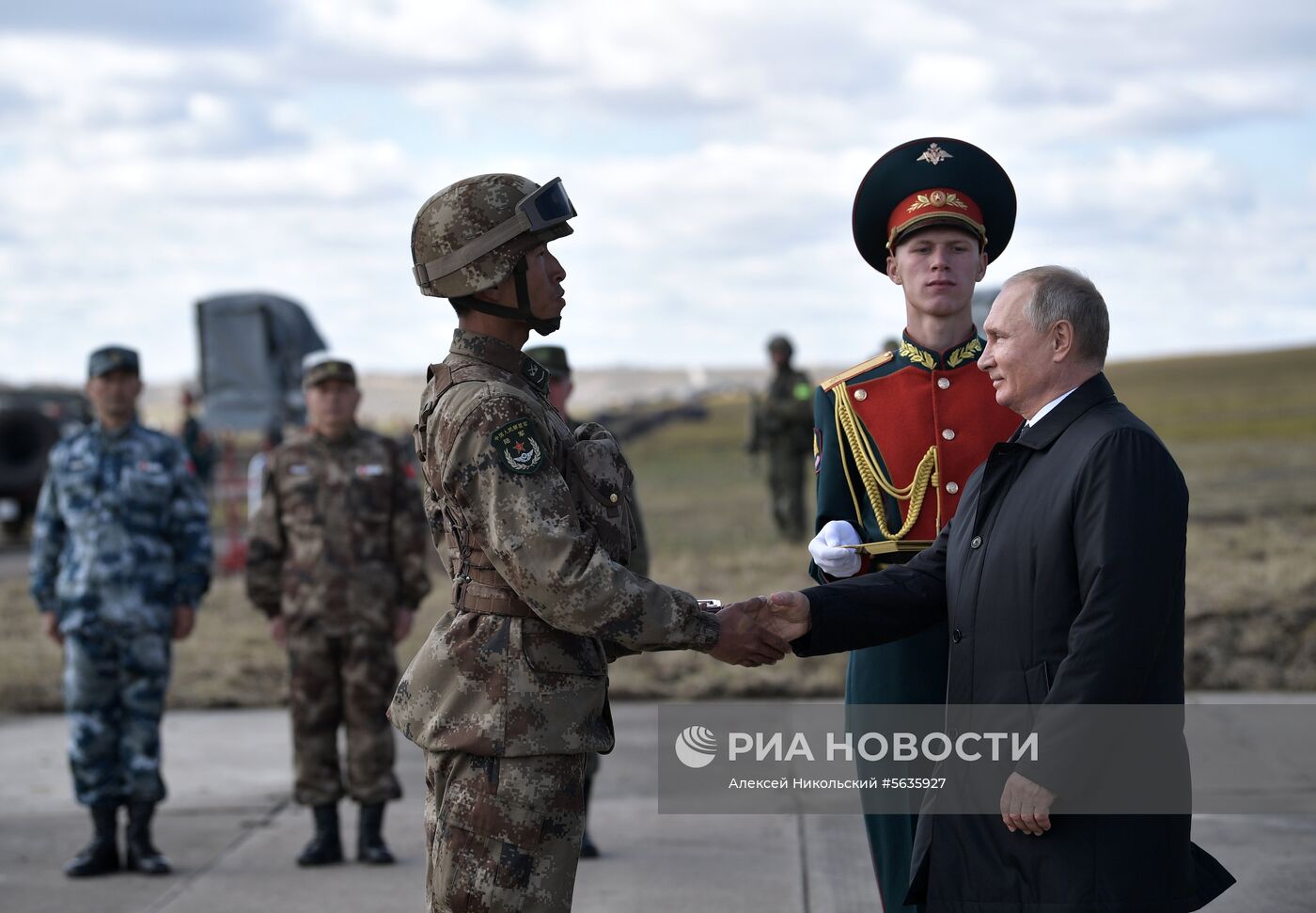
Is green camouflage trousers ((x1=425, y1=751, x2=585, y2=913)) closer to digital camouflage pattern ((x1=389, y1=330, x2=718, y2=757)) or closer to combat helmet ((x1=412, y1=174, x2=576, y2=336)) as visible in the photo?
digital camouflage pattern ((x1=389, y1=330, x2=718, y2=757))

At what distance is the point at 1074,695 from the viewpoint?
2.90m

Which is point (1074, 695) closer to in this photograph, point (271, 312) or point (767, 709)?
point (767, 709)

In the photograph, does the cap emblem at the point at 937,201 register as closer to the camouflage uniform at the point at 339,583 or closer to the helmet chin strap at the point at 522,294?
the helmet chin strap at the point at 522,294

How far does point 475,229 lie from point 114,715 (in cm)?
380

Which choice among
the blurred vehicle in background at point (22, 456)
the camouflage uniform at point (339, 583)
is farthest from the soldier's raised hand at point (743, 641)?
the blurred vehicle in background at point (22, 456)

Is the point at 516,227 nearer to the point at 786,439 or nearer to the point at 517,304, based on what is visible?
the point at 517,304

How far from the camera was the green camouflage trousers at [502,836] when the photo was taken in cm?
315

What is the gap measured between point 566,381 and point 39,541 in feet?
7.67

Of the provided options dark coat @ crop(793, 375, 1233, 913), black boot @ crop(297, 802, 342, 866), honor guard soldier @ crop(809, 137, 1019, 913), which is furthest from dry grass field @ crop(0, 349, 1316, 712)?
black boot @ crop(297, 802, 342, 866)

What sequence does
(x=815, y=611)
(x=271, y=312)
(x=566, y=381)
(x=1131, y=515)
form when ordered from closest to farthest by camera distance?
(x=1131, y=515) → (x=815, y=611) → (x=566, y=381) → (x=271, y=312)

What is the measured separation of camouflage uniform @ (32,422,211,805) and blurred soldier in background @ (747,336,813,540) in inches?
435

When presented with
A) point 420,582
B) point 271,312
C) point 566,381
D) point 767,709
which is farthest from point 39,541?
point 271,312

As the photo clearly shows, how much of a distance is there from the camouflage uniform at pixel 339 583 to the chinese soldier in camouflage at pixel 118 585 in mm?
337

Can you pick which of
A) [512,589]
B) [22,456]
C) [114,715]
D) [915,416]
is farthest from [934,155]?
[22,456]
